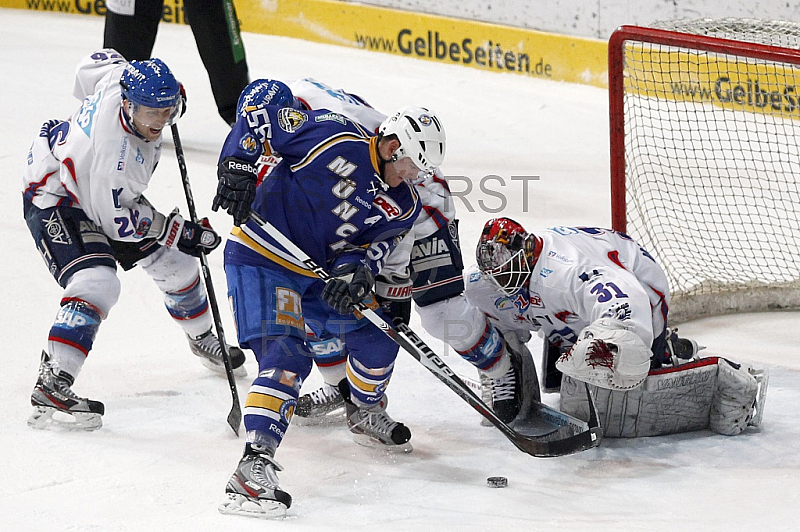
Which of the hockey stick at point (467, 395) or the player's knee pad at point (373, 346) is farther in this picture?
the player's knee pad at point (373, 346)

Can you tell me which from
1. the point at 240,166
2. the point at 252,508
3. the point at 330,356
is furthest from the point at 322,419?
the point at 240,166

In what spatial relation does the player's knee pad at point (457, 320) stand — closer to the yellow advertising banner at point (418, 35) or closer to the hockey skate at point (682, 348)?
the hockey skate at point (682, 348)

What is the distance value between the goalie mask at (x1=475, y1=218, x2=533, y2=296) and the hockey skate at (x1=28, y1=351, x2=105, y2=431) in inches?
47.9

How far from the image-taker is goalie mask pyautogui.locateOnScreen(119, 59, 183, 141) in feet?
10.3

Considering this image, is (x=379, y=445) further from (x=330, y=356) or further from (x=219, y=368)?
(x=219, y=368)

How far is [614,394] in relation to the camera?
3209 mm

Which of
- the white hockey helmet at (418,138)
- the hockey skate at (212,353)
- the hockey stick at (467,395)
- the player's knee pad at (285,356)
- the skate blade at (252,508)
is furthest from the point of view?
the hockey skate at (212,353)

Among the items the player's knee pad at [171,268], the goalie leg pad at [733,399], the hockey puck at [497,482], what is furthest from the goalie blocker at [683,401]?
the player's knee pad at [171,268]

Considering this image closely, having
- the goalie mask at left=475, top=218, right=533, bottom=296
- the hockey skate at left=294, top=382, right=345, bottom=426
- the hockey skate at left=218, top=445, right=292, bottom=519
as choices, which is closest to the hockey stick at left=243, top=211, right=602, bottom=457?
the goalie mask at left=475, top=218, right=533, bottom=296

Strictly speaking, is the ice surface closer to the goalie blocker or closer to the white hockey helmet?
the goalie blocker

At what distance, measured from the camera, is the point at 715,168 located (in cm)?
538

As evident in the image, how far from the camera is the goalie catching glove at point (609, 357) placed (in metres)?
2.95

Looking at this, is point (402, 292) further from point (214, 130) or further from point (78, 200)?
point (214, 130)

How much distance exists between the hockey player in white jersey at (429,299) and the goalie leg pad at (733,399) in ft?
1.92
